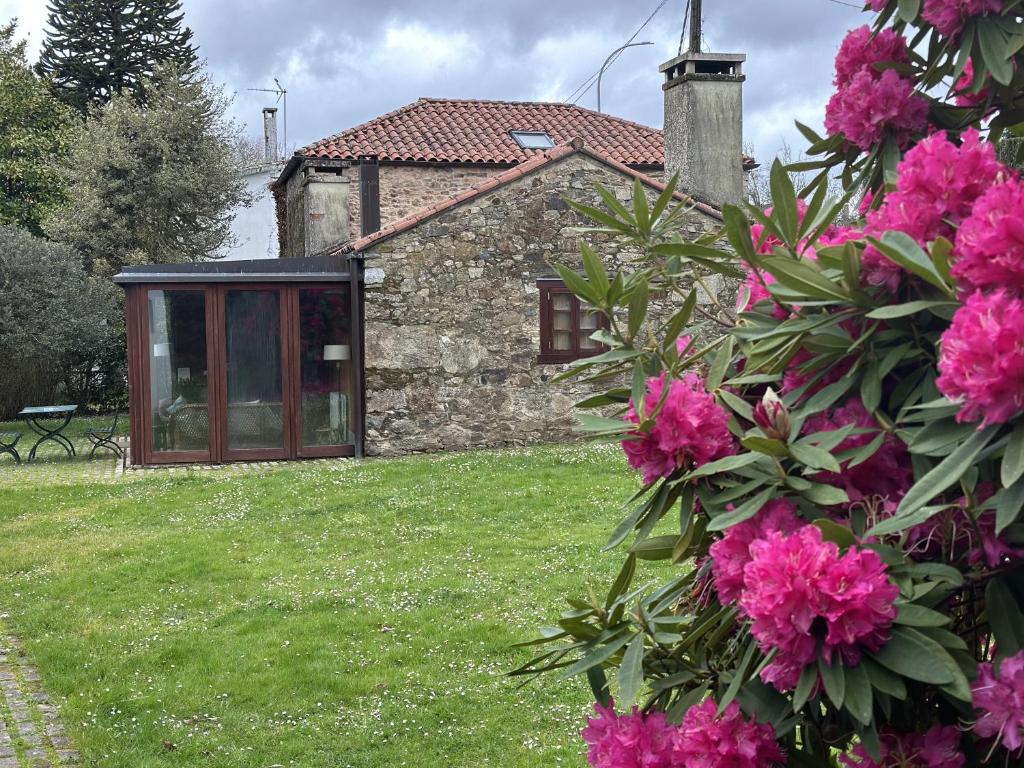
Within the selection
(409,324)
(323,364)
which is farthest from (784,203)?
(323,364)

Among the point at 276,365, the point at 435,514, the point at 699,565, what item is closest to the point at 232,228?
the point at 276,365

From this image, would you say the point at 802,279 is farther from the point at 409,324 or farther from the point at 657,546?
the point at 409,324

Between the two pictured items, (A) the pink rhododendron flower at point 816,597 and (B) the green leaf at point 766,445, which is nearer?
(A) the pink rhododendron flower at point 816,597

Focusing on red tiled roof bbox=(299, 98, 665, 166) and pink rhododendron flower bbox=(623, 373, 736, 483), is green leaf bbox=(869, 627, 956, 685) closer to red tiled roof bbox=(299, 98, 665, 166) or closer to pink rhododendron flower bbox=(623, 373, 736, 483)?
pink rhododendron flower bbox=(623, 373, 736, 483)

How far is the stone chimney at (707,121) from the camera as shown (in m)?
17.2

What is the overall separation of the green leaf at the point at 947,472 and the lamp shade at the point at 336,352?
594 inches

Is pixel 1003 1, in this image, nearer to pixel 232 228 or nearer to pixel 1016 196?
pixel 1016 196

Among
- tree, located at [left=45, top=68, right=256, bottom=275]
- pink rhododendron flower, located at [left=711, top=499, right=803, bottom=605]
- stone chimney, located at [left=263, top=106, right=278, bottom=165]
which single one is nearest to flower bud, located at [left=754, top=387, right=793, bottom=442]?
pink rhododendron flower, located at [left=711, top=499, right=803, bottom=605]

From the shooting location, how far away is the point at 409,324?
53.1 ft

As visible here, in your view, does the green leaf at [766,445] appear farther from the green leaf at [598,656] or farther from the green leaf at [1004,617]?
the green leaf at [598,656]

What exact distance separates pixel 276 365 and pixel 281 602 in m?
8.59

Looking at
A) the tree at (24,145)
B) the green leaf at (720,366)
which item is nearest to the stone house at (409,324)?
the green leaf at (720,366)

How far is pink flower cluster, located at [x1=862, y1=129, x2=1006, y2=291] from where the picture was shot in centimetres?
175

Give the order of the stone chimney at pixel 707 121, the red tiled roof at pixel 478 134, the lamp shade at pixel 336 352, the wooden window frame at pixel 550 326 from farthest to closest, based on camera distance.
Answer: the red tiled roof at pixel 478 134
the stone chimney at pixel 707 121
the wooden window frame at pixel 550 326
the lamp shade at pixel 336 352
